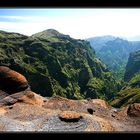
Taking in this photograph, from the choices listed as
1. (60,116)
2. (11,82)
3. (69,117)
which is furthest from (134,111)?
(11,82)

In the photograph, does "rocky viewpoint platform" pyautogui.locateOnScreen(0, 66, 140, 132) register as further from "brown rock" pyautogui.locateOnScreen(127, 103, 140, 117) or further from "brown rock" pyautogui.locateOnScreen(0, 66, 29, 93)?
"brown rock" pyautogui.locateOnScreen(0, 66, 29, 93)

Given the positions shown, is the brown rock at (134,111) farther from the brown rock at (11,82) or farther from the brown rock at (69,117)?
the brown rock at (11,82)

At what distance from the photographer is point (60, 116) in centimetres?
3309

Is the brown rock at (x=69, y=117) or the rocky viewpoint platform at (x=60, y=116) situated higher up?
the brown rock at (x=69, y=117)

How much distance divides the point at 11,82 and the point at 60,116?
75.8 ft

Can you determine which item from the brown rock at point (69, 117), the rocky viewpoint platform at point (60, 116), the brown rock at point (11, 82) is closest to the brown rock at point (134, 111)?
the rocky viewpoint platform at point (60, 116)

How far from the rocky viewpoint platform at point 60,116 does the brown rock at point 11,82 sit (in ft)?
6.19

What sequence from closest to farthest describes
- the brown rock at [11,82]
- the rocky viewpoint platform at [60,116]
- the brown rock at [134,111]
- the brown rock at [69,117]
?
the rocky viewpoint platform at [60,116] < the brown rock at [69,117] < the brown rock at [134,111] < the brown rock at [11,82]

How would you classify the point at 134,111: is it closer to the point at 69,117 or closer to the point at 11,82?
the point at 69,117

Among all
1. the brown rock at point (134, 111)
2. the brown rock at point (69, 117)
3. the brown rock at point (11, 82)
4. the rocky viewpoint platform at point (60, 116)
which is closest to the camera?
the rocky viewpoint platform at point (60, 116)

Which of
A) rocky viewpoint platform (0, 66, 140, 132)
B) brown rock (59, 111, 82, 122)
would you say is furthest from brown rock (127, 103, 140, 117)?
brown rock (59, 111, 82, 122)

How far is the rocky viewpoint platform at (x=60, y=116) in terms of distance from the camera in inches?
1199
